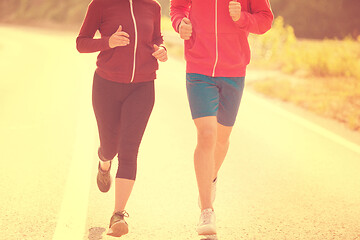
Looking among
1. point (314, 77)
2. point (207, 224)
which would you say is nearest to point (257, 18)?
point (207, 224)

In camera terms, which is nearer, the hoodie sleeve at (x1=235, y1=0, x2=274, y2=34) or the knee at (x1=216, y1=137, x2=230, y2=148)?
the hoodie sleeve at (x1=235, y1=0, x2=274, y2=34)

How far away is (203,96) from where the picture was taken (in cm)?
398

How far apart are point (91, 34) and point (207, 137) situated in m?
1.10

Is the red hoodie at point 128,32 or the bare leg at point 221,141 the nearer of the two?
the red hoodie at point 128,32

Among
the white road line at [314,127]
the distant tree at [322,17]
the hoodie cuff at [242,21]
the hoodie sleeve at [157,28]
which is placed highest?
the distant tree at [322,17]

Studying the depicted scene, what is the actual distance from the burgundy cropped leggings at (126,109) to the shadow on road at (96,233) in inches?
15.5

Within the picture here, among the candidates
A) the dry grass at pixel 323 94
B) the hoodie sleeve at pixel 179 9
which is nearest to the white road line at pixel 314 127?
the dry grass at pixel 323 94

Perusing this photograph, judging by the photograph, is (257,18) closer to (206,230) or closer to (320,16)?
(206,230)

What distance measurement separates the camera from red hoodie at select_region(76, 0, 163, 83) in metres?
3.86

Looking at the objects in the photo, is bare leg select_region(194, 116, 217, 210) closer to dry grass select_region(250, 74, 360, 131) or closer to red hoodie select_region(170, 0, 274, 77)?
red hoodie select_region(170, 0, 274, 77)

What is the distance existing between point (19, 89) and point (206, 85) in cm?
790

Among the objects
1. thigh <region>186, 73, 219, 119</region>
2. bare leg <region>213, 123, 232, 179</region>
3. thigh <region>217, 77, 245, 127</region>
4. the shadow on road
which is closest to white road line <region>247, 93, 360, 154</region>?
bare leg <region>213, 123, 232, 179</region>

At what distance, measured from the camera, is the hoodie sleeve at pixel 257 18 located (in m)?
3.94

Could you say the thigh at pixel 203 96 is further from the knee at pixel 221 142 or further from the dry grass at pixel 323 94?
the dry grass at pixel 323 94
